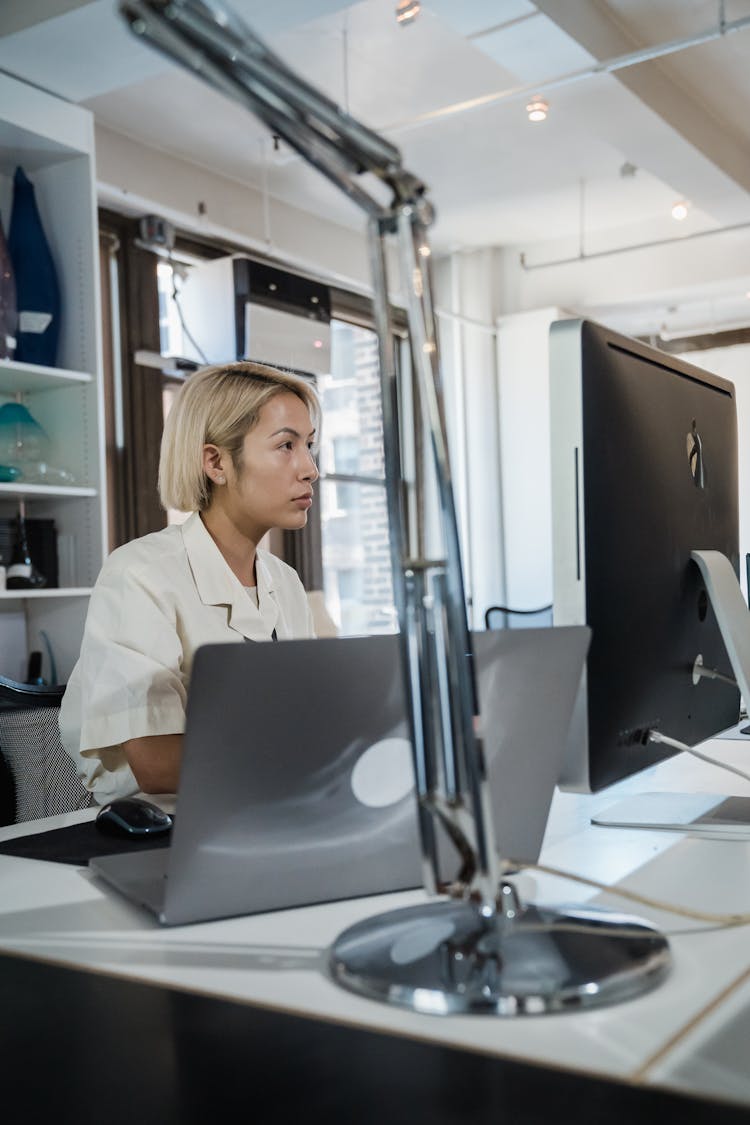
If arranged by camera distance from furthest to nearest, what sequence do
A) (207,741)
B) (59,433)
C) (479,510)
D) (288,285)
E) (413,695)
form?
(479,510)
(288,285)
(59,433)
(207,741)
(413,695)

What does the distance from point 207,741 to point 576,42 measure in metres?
3.46

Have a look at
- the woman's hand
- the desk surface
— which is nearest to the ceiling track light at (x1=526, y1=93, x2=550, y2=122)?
the woman's hand

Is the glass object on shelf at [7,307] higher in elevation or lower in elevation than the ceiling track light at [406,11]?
lower

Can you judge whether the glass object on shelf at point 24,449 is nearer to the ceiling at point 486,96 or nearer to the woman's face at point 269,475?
the ceiling at point 486,96

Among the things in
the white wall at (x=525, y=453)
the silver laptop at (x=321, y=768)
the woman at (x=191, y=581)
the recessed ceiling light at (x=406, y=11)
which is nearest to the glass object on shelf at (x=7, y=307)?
the recessed ceiling light at (x=406, y=11)

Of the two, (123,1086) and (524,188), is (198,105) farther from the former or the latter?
(123,1086)

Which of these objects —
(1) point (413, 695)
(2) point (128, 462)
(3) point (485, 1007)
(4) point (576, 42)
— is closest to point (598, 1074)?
(3) point (485, 1007)

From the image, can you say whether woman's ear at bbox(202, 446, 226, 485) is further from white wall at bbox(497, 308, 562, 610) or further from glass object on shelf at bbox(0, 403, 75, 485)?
white wall at bbox(497, 308, 562, 610)

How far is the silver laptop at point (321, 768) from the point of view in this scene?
33.7 inches

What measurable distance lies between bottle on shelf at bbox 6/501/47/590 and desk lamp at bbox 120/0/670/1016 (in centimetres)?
290

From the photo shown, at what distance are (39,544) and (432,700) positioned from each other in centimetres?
308

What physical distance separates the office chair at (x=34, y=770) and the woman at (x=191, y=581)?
131mm

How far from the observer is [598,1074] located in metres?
0.60

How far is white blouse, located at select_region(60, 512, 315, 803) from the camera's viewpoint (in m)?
1.48
